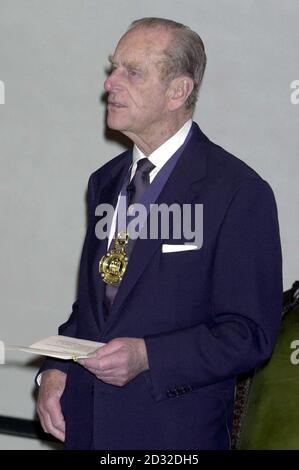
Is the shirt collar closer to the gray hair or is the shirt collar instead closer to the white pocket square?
the gray hair

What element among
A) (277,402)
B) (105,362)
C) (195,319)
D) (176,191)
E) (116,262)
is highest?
(176,191)

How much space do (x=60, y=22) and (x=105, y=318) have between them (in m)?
1.69

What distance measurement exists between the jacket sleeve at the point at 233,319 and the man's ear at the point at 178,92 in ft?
1.04

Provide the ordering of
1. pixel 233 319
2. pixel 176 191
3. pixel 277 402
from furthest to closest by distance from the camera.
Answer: pixel 277 402, pixel 176 191, pixel 233 319

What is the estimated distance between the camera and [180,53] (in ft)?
9.04

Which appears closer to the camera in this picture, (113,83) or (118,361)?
(118,361)

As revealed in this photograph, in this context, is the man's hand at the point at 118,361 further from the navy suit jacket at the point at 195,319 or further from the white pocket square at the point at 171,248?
the white pocket square at the point at 171,248

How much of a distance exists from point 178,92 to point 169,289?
0.53 meters

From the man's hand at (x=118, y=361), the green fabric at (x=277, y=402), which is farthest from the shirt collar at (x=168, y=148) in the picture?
the green fabric at (x=277, y=402)

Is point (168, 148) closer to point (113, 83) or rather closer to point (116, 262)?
point (113, 83)

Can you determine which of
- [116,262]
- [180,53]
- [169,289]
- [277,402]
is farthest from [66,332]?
[180,53]

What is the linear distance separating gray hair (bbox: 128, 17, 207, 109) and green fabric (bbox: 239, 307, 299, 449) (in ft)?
3.00

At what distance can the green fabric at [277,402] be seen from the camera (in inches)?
124

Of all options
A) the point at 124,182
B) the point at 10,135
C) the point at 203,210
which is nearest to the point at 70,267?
the point at 10,135
